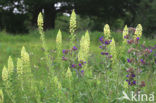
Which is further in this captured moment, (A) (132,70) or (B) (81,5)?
(B) (81,5)

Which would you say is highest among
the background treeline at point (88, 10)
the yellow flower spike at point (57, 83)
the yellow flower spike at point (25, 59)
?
the background treeline at point (88, 10)

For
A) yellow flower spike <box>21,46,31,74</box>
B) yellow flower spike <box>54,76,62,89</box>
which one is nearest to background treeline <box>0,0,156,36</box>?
yellow flower spike <box>21,46,31,74</box>

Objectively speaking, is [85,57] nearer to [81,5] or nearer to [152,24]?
[81,5]

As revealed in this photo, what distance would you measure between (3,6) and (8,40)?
18.8 feet

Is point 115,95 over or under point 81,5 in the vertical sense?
under

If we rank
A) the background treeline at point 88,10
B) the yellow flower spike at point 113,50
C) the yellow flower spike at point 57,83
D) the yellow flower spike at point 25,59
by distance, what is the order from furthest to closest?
the background treeline at point 88,10 → the yellow flower spike at point 113,50 → the yellow flower spike at point 25,59 → the yellow flower spike at point 57,83

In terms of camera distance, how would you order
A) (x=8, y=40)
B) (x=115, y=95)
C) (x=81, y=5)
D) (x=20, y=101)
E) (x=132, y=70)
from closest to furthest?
(x=132, y=70)
(x=115, y=95)
(x=20, y=101)
(x=8, y=40)
(x=81, y=5)

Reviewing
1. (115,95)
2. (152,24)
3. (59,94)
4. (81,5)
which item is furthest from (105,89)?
(152,24)

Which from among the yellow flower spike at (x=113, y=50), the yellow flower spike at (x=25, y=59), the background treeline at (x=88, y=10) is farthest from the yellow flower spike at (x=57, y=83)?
the background treeline at (x=88, y=10)

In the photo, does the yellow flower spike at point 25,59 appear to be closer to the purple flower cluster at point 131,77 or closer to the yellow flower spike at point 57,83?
the yellow flower spike at point 57,83

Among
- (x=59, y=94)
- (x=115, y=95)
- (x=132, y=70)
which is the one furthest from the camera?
(x=115, y=95)

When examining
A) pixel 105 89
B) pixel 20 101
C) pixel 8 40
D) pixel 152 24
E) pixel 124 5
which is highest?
pixel 124 5

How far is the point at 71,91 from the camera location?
8.21 ft

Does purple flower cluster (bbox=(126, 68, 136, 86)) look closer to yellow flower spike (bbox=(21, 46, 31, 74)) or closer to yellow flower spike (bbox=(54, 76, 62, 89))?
yellow flower spike (bbox=(54, 76, 62, 89))
